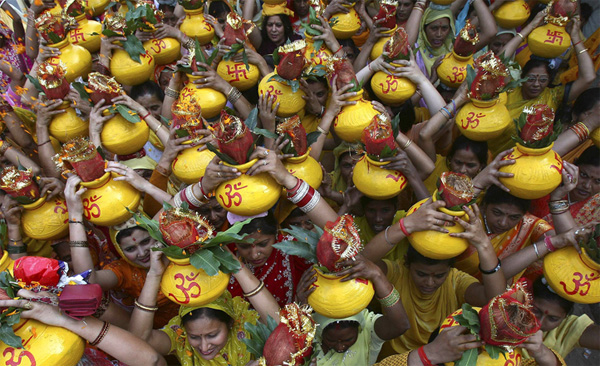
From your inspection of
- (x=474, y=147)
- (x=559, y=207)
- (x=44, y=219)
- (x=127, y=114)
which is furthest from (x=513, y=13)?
(x=44, y=219)

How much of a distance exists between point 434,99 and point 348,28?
4.47 feet

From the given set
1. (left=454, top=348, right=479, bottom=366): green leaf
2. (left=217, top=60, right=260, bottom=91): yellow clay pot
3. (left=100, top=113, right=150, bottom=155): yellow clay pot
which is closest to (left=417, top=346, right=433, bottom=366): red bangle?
(left=454, top=348, right=479, bottom=366): green leaf

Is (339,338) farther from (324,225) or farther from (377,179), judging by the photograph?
(377,179)

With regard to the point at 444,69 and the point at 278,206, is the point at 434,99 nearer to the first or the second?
the point at 444,69

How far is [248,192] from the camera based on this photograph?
2275 mm

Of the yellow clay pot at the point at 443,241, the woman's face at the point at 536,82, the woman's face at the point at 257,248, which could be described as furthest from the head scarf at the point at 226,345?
the woman's face at the point at 536,82

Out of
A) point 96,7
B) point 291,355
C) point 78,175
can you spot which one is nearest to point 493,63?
point 291,355

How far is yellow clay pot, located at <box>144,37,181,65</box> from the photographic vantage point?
12.9 ft

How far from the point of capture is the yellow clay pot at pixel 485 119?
303 cm

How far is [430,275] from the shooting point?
2.79 meters

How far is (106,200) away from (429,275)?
7.12 ft

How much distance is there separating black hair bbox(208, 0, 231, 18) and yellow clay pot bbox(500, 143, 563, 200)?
3.89m

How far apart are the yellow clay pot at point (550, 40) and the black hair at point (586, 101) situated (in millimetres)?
480

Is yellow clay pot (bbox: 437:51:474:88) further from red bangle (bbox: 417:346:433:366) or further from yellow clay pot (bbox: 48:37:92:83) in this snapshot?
yellow clay pot (bbox: 48:37:92:83)
